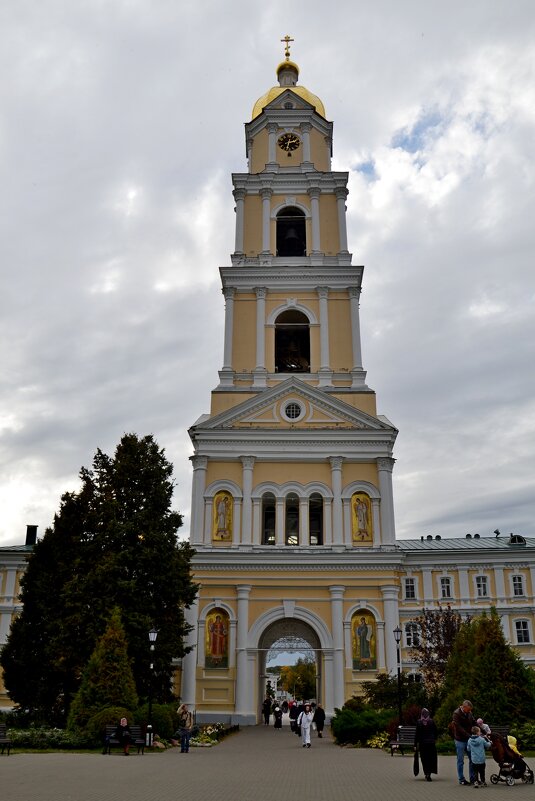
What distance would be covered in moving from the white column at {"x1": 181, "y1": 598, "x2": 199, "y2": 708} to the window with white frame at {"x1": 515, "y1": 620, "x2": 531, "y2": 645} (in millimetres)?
19926

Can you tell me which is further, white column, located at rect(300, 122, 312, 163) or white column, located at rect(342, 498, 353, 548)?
white column, located at rect(300, 122, 312, 163)

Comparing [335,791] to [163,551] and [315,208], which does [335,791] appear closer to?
[163,551]

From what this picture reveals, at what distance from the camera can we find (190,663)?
3375 cm

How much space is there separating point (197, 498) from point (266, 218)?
1724 centimetres

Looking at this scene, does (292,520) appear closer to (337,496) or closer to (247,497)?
(337,496)

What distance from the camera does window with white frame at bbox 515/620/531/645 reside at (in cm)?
4341

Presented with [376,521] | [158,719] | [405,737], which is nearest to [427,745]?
[405,737]

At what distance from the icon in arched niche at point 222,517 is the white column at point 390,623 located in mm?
7772

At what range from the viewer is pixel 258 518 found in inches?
1439

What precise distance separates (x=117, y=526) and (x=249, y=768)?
13276mm

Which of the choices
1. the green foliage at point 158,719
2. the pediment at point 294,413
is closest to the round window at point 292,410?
the pediment at point 294,413

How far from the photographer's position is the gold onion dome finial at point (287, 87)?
4809cm

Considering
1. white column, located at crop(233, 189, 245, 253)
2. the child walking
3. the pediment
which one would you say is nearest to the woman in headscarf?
the child walking

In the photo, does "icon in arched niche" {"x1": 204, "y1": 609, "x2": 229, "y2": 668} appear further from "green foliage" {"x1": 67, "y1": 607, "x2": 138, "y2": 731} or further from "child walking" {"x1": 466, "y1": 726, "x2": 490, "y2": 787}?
"child walking" {"x1": 466, "y1": 726, "x2": 490, "y2": 787}
